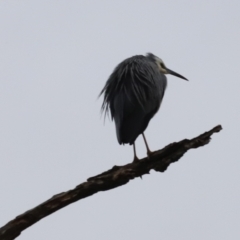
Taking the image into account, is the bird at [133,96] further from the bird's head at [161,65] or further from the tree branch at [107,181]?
the tree branch at [107,181]

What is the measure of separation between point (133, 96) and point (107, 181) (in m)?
2.78

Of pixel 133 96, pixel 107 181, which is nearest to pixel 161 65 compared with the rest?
pixel 133 96

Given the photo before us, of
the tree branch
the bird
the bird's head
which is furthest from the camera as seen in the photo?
the bird's head

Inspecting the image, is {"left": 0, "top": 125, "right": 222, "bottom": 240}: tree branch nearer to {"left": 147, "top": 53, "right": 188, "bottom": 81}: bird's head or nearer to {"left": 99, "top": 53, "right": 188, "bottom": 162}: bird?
{"left": 99, "top": 53, "right": 188, "bottom": 162}: bird

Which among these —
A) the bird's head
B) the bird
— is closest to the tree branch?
the bird

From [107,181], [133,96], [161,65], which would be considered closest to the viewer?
[107,181]

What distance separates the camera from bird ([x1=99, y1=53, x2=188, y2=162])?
9.13 meters

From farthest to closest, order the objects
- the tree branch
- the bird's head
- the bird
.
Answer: the bird's head
the bird
the tree branch

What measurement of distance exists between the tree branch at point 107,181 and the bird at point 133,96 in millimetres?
1693

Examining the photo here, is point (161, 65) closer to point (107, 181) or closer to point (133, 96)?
point (133, 96)

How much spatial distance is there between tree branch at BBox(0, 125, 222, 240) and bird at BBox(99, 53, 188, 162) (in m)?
1.69

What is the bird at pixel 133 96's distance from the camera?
913cm

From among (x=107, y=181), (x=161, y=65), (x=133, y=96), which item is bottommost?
(x=107, y=181)

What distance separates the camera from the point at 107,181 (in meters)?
6.67
